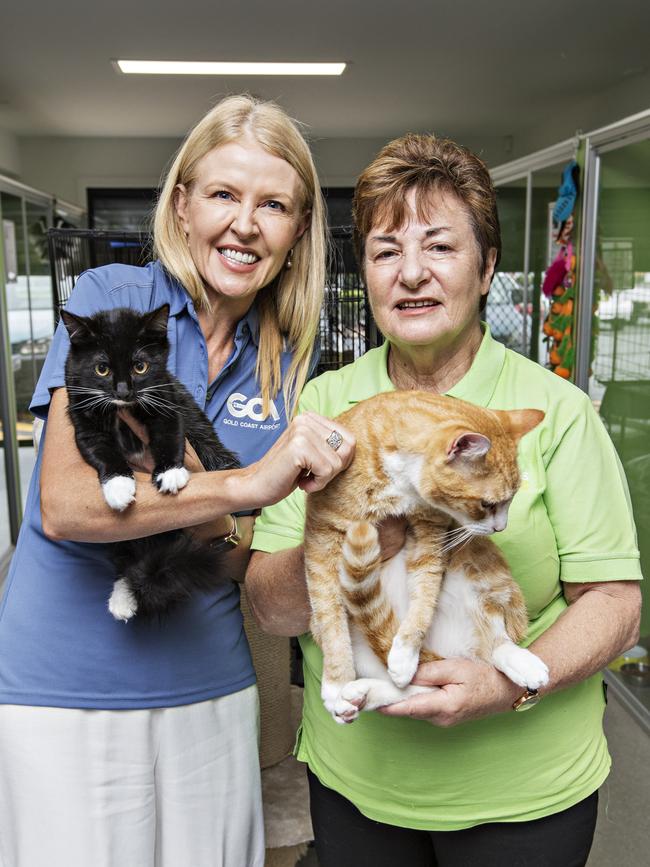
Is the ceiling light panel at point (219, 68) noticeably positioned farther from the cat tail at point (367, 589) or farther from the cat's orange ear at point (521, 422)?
the cat tail at point (367, 589)

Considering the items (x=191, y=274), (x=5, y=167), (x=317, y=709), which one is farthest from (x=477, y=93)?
(x=317, y=709)

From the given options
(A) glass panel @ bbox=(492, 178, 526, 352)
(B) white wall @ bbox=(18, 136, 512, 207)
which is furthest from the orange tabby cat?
(B) white wall @ bbox=(18, 136, 512, 207)

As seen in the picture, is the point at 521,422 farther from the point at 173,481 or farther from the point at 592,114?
the point at 592,114

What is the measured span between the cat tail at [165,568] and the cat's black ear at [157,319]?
0.35 meters

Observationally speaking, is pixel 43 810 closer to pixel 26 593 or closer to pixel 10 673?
pixel 10 673

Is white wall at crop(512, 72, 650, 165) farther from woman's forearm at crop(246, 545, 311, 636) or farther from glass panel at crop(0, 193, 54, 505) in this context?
woman's forearm at crop(246, 545, 311, 636)

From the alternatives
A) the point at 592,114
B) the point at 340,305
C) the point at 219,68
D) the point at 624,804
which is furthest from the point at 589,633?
the point at 592,114

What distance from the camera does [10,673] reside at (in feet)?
4.11

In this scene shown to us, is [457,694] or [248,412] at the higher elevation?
[248,412]

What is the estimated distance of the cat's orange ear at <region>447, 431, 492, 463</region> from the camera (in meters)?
0.96

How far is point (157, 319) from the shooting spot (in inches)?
48.8

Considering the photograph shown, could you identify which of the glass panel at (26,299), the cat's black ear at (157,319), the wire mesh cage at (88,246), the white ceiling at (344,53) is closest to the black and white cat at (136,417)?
the cat's black ear at (157,319)

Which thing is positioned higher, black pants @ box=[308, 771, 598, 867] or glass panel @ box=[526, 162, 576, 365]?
glass panel @ box=[526, 162, 576, 365]

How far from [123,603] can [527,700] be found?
25.8 inches
